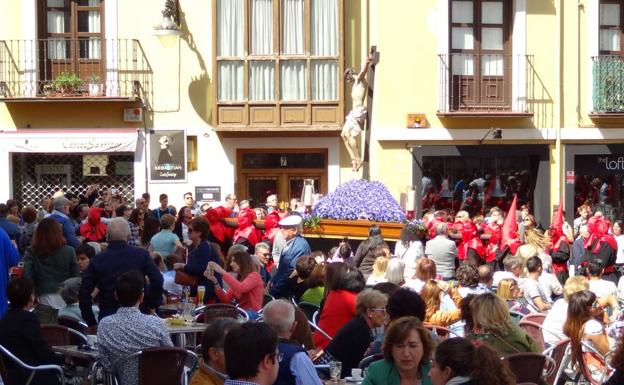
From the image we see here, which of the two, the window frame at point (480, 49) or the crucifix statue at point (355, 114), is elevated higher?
the window frame at point (480, 49)

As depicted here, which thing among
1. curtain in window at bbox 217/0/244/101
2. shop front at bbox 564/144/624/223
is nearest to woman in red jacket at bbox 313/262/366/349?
curtain in window at bbox 217/0/244/101

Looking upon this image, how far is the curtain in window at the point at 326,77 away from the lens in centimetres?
2392

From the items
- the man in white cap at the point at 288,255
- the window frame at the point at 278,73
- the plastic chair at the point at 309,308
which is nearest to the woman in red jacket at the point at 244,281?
the plastic chair at the point at 309,308

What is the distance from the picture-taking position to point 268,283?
14.5 meters

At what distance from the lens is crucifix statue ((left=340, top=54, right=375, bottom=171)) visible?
871 inches

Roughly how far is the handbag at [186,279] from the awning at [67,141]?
12.5 metres

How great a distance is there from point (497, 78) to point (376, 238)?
9712 mm

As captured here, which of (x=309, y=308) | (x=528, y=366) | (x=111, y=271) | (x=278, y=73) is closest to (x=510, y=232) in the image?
(x=278, y=73)

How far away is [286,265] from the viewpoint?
13.3m

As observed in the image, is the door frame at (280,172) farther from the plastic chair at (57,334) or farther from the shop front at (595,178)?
the plastic chair at (57,334)

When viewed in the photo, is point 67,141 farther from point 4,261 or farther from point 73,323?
point 73,323

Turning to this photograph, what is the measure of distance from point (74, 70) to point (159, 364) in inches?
663

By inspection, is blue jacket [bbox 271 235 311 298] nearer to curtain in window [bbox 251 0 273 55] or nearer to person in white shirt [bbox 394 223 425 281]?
person in white shirt [bbox 394 223 425 281]

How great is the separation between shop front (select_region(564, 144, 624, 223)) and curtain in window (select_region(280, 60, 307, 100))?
5542mm
